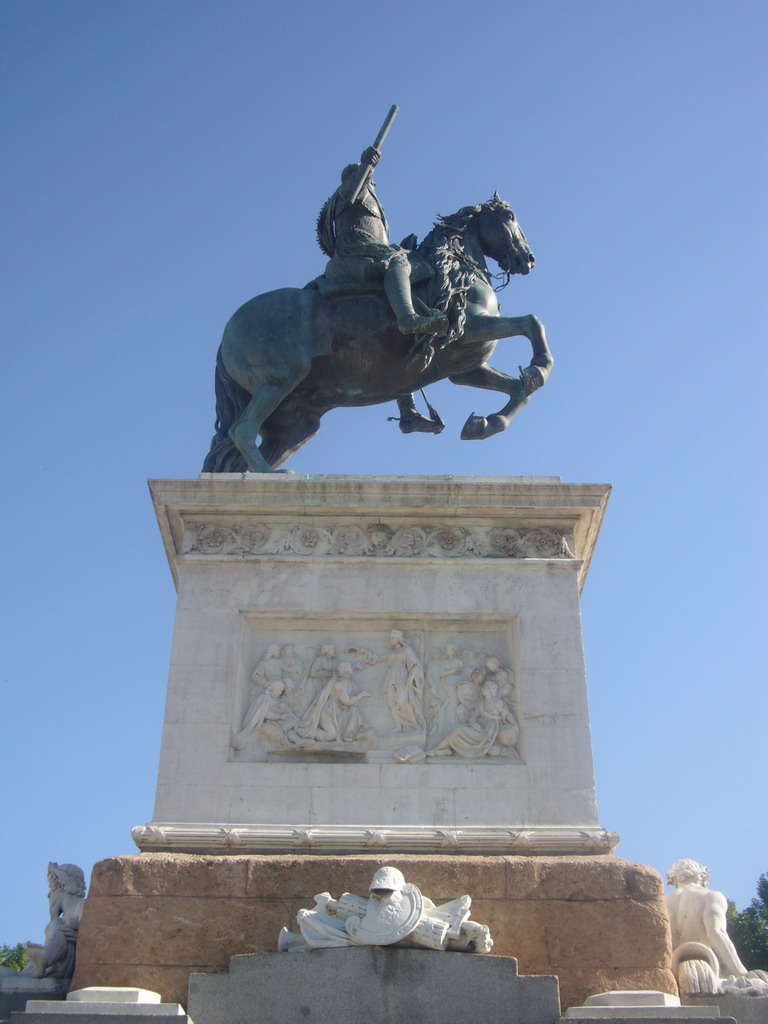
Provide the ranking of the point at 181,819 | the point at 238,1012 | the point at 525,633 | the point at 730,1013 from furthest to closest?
the point at 525,633, the point at 181,819, the point at 730,1013, the point at 238,1012

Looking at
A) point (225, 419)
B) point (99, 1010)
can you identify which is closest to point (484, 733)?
point (99, 1010)

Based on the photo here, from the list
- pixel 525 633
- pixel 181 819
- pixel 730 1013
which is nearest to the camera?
pixel 730 1013

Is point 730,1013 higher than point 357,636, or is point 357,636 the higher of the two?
point 357,636

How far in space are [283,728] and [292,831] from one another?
94 cm

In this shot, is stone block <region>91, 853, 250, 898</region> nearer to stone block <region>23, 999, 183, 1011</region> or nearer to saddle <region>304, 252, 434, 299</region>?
stone block <region>23, 999, 183, 1011</region>

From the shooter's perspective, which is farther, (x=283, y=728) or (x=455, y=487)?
(x=455, y=487)

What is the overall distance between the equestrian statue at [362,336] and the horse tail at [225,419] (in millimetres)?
14

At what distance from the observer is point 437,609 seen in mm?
10633

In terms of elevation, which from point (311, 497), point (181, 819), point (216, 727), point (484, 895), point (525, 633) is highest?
point (311, 497)

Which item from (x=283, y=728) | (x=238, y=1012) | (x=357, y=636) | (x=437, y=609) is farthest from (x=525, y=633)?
(x=238, y=1012)

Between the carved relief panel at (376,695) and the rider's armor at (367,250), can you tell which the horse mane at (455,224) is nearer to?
the rider's armor at (367,250)

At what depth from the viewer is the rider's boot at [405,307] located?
11.8 metres

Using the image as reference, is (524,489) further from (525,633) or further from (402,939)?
(402,939)

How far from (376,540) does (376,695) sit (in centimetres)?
143
